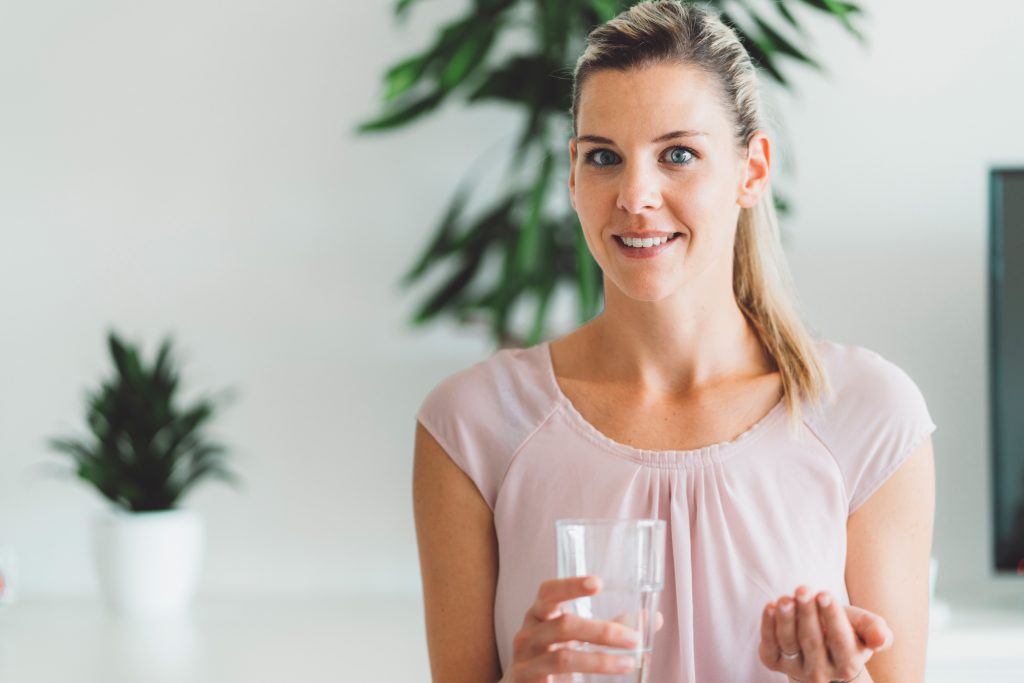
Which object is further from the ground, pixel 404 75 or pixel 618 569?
pixel 404 75

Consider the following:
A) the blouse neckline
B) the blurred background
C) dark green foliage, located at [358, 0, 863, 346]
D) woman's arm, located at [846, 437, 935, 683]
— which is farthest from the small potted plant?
woman's arm, located at [846, 437, 935, 683]

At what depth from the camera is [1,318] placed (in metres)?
2.81

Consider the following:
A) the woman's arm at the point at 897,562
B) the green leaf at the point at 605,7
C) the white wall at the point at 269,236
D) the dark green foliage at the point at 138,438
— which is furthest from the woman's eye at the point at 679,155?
the dark green foliage at the point at 138,438

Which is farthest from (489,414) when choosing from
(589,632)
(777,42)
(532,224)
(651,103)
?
(777,42)

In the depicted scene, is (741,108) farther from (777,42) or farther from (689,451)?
(777,42)

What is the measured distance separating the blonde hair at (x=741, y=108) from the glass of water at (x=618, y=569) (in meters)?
0.50

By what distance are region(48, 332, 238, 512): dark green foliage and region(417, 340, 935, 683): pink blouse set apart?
4.03ft

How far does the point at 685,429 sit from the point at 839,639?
0.43 meters

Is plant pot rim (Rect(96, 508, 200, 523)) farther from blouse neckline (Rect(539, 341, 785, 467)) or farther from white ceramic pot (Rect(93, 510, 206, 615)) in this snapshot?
blouse neckline (Rect(539, 341, 785, 467))

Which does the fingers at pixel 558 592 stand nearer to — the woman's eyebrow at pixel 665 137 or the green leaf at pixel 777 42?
the woman's eyebrow at pixel 665 137

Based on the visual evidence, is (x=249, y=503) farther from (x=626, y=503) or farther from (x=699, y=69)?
(x=699, y=69)

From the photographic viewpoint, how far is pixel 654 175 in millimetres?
1340

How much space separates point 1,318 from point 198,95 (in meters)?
0.69

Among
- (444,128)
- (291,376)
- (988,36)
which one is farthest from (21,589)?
(988,36)
